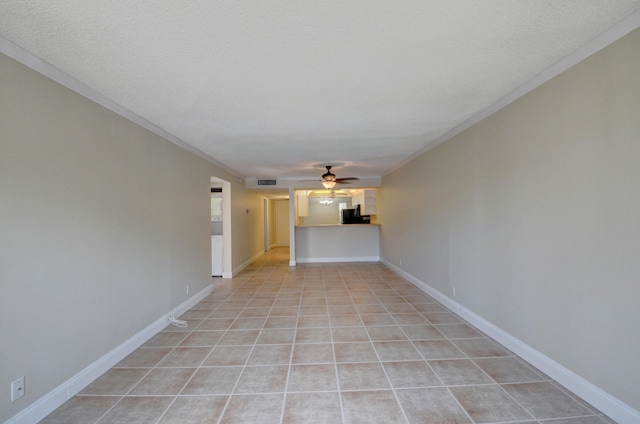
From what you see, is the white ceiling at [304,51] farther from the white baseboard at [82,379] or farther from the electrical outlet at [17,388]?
the white baseboard at [82,379]

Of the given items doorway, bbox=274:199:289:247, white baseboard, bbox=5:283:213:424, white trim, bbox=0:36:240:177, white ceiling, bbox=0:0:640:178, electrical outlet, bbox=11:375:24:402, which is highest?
white ceiling, bbox=0:0:640:178

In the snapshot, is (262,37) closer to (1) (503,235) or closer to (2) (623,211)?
(2) (623,211)

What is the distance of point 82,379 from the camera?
2.24 meters

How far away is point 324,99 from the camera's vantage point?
2.61m

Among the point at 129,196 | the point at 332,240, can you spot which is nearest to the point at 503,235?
the point at 129,196

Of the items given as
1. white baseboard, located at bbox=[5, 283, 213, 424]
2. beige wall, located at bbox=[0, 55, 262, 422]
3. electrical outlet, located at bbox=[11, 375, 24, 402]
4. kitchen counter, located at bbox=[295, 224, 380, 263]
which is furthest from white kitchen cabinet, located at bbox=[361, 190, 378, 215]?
electrical outlet, located at bbox=[11, 375, 24, 402]

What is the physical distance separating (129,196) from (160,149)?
2.72 feet

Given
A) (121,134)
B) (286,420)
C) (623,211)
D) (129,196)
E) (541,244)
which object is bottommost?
(286,420)

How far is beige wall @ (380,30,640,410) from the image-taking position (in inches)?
66.8

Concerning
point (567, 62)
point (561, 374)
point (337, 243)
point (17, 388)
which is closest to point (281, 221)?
point (337, 243)

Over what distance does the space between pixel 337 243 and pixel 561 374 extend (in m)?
6.16

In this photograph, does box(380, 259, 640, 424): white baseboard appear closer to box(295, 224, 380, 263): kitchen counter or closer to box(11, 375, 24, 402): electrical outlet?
box(11, 375, 24, 402): electrical outlet

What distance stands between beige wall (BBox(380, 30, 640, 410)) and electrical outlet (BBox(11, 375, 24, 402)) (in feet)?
12.0

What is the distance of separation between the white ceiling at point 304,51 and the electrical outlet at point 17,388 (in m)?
2.03
